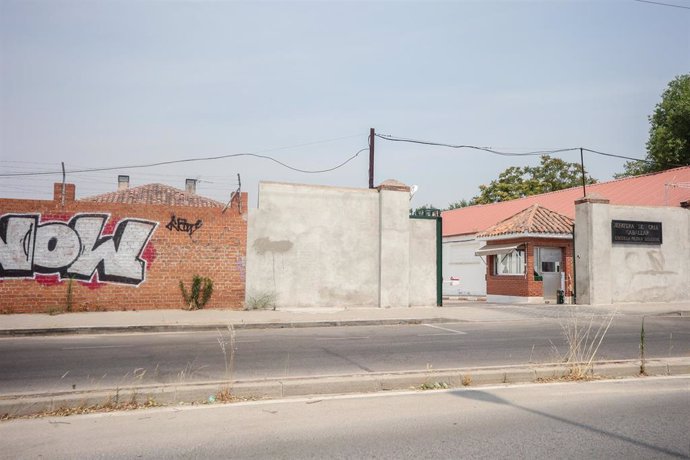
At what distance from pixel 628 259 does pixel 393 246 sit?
373 inches

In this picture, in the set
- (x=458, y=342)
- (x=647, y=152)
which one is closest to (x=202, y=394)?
(x=458, y=342)

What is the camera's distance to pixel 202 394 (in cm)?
622

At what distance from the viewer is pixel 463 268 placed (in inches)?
1423

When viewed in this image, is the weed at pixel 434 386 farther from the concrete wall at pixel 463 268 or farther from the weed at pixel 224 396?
the concrete wall at pixel 463 268

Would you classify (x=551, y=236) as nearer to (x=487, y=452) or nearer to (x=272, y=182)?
(x=272, y=182)

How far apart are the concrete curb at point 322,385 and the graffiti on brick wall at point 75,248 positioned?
11063 mm

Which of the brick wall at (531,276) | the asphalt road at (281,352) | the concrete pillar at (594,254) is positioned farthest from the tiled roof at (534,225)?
the asphalt road at (281,352)

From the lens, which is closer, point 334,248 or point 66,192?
point 66,192

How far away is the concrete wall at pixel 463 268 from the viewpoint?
34469 mm

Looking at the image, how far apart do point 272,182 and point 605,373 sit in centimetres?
1239

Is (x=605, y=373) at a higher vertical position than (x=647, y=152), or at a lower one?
lower

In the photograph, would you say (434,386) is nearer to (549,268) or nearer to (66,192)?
(66,192)

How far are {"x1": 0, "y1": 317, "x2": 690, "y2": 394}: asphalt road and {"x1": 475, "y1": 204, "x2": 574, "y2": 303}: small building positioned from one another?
32.4ft

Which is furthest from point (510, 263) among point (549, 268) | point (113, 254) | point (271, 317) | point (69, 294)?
point (69, 294)
